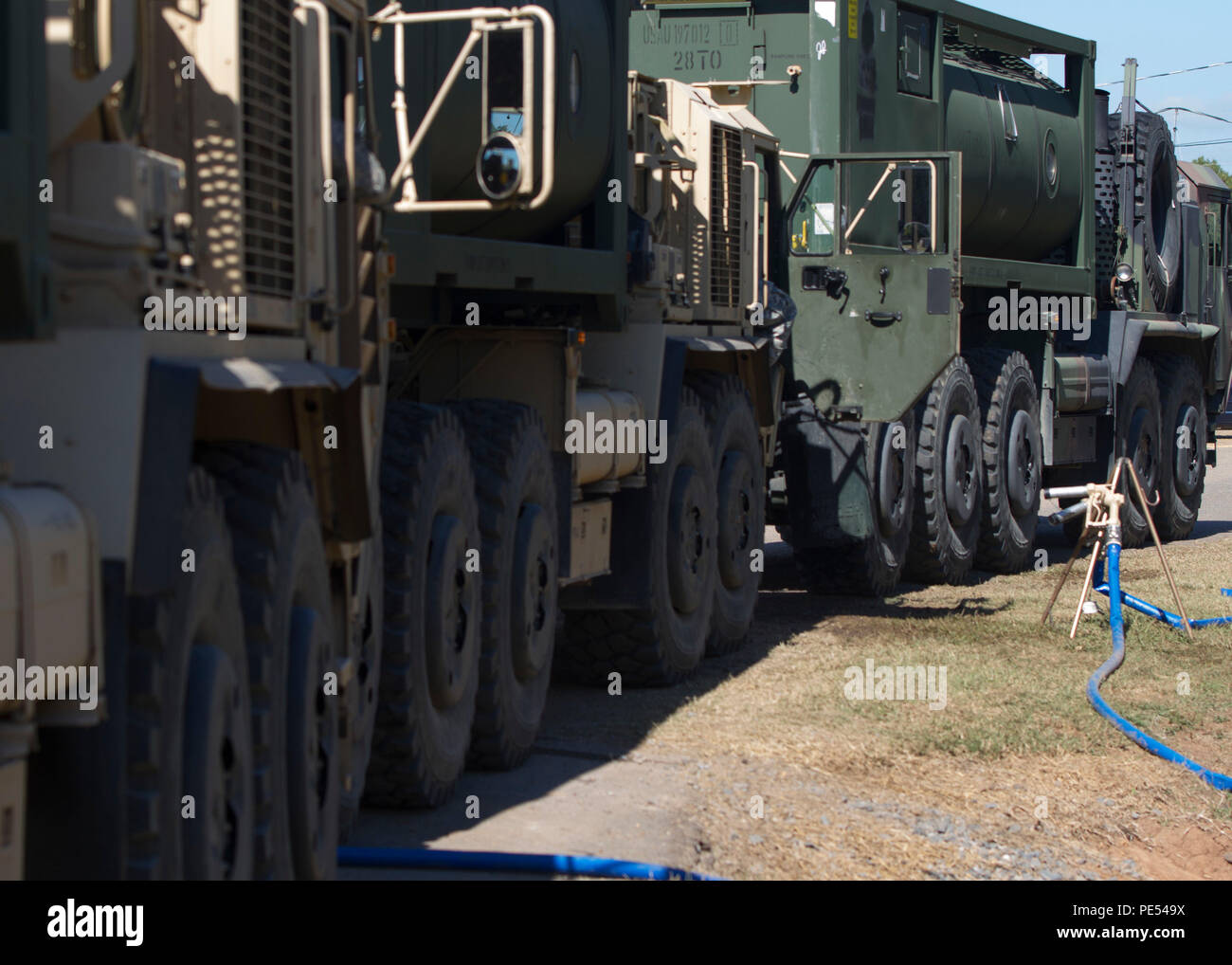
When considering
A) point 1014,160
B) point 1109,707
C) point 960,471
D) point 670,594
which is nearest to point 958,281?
point 960,471

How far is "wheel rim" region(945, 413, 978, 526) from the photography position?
13672 millimetres

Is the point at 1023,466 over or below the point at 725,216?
below

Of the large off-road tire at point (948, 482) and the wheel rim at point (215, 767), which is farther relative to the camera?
the large off-road tire at point (948, 482)

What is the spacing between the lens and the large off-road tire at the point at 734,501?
10.2 m

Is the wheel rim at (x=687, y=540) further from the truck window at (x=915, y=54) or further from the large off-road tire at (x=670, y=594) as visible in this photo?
the truck window at (x=915, y=54)

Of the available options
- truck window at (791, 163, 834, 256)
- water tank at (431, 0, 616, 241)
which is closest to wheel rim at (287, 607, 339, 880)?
water tank at (431, 0, 616, 241)

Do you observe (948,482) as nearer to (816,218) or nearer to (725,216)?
(816,218)

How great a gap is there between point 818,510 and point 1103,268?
612 centimetres

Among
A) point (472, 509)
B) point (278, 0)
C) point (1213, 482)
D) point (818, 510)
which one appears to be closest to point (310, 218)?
point (278, 0)

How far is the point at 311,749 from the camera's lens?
16.3ft

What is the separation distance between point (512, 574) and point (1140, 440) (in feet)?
35.4

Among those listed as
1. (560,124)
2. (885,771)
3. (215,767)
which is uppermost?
(560,124)

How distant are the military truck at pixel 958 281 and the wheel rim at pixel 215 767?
812cm

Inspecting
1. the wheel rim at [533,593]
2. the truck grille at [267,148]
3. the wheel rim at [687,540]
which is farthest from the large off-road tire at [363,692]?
the wheel rim at [687,540]
